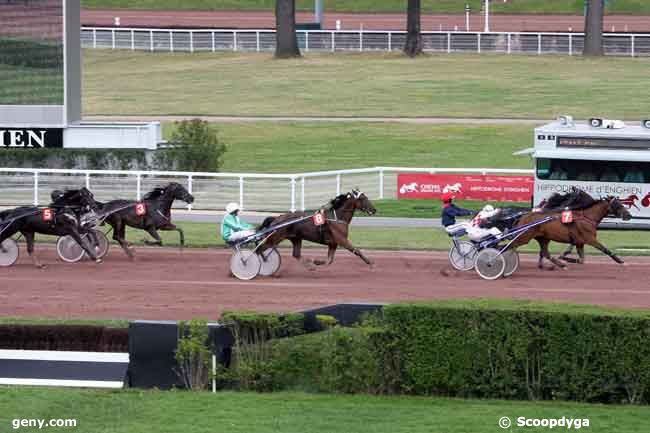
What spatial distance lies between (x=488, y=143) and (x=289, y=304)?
20.7 m

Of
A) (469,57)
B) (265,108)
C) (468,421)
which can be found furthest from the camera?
(469,57)

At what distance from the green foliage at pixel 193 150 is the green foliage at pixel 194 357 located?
58.1 feet

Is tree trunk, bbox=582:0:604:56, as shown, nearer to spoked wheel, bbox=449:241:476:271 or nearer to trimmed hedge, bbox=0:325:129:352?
spoked wheel, bbox=449:241:476:271

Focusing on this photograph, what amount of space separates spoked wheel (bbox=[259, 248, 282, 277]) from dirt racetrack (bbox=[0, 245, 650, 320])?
197mm

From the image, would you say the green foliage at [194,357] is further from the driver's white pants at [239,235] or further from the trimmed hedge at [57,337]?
the driver's white pants at [239,235]

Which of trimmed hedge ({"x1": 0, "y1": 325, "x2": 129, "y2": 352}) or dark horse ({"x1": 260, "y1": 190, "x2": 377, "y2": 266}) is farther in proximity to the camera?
dark horse ({"x1": 260, "y1": 190, "x2": 377, "y2": 266})

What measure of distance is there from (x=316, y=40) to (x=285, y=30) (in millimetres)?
3969

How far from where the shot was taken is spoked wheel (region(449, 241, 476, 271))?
60.9 ft

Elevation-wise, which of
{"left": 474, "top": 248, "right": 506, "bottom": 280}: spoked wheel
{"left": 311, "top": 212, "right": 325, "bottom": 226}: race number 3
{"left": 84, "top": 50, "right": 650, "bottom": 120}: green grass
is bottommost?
{"left": 474, "top": 248, "right": 506, "bottom": 280}: spoked wheel

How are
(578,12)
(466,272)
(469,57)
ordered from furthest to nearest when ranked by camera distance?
(578,12), (469,57), (466,272)

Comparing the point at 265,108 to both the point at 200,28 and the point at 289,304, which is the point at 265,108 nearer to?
the point at 200,28

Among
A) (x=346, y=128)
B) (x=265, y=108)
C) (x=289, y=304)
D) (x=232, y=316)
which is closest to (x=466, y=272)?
(x=289, y=304)

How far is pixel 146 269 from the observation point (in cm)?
1911
